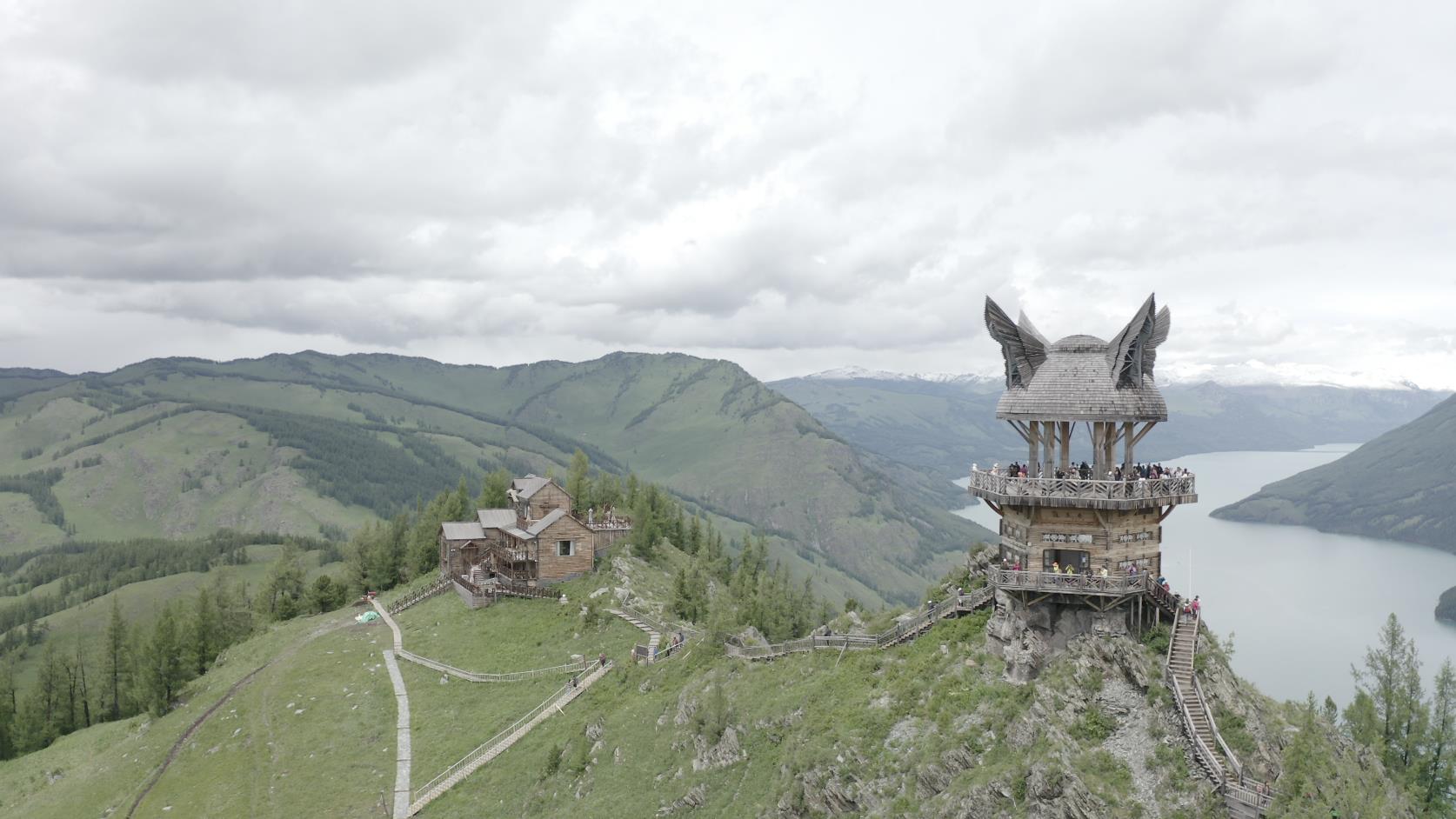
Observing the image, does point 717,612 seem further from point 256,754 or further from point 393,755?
point 256,754

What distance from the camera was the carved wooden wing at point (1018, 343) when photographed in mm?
38125

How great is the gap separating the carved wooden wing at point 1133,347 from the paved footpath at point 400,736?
4841 cm

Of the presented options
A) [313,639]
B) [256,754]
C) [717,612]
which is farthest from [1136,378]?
[313,639]

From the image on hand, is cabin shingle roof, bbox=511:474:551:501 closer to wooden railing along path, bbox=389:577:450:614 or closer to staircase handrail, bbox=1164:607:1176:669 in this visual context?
wooden railing along path, bbox=389:577:450:614

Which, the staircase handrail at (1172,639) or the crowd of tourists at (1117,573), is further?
the crowd of tourists at (1117,573)

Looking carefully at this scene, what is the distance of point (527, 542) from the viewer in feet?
282

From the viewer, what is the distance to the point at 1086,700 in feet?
105

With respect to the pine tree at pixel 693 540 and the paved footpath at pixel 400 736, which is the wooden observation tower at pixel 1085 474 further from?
the pine tree at pixel 693 540

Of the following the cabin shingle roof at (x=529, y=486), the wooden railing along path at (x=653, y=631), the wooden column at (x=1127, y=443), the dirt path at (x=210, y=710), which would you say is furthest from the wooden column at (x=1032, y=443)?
the dirt path at (x=210, y=710)

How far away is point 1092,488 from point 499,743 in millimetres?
42034

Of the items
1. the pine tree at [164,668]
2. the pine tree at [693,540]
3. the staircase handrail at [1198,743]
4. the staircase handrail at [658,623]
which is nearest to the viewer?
the staircase handrail at [1198,743]

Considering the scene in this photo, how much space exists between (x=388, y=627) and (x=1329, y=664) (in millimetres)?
199788

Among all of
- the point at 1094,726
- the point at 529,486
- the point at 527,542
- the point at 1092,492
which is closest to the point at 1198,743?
the point at 1094,726

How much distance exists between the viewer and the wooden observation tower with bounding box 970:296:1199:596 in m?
35.4
